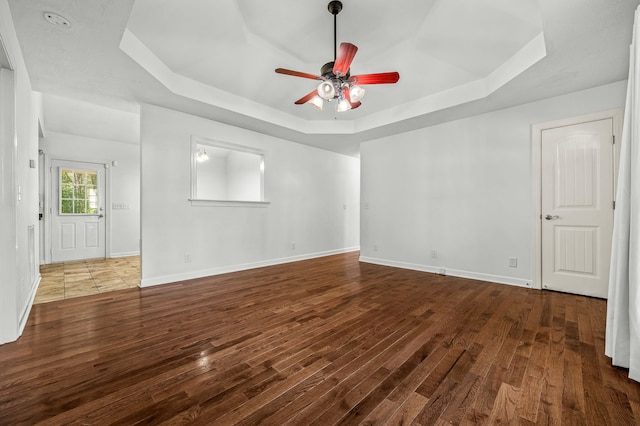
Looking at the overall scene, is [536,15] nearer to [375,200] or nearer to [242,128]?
[375,200]

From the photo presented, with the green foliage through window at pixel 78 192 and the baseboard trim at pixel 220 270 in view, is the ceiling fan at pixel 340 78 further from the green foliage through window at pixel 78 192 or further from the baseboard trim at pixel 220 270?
the green foliage through window at pixel 78 192

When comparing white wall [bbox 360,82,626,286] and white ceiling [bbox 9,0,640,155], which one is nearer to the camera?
white ceiling [bbox 9,0,640,155]

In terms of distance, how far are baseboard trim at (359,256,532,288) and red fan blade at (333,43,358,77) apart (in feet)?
11.7

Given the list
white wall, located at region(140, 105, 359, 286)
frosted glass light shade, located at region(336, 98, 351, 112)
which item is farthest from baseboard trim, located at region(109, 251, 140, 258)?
frosted glass light shade, located at region(336, 98, 351, 112)

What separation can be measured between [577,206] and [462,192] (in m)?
1.37

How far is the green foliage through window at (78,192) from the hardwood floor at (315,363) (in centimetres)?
379

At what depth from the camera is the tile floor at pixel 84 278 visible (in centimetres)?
A: 343

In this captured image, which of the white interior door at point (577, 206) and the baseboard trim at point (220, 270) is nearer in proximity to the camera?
the white interior door at point (577, 206)

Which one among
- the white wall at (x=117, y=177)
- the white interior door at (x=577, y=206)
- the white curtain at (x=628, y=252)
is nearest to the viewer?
the white curtain at (x=628, y=252)

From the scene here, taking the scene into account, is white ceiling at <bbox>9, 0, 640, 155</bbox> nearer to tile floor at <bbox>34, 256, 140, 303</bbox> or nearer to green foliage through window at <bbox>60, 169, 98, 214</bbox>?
tile floor at <bbox>34, 256, 140, 303</bbox>

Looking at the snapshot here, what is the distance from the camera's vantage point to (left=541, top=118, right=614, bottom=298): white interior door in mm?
3145

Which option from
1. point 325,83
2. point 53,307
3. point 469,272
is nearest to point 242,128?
point 325,83

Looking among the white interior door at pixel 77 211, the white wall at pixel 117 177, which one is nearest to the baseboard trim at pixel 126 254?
the white wall at pixel 117 177

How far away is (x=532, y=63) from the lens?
276 centimetres
